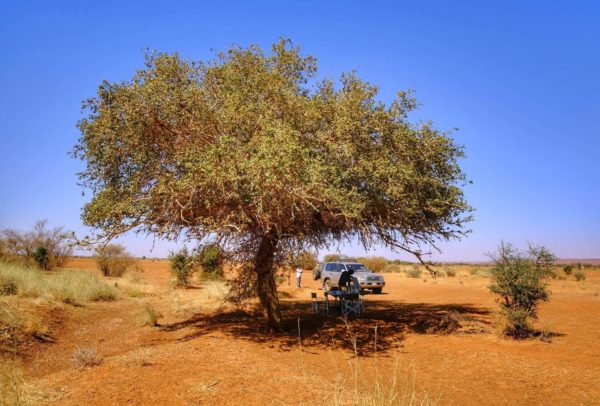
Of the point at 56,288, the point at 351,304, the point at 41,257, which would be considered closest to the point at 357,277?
the point at 351,304

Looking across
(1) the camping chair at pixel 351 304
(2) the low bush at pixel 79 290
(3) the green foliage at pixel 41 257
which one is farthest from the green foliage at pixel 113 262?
(1) the camping chair at pixel 351 304

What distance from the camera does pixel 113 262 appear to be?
108 feet

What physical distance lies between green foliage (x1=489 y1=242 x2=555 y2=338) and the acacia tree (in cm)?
204

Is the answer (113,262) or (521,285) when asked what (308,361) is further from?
(113,262)

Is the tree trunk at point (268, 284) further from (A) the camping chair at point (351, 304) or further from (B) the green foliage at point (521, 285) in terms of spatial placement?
(B) the green foliage at point (521, 285)

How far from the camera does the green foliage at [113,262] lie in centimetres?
3216

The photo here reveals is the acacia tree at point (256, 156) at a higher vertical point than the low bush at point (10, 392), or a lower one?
higher

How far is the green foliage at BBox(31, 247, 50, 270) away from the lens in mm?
31641

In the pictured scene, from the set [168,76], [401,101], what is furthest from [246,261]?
[401,101]

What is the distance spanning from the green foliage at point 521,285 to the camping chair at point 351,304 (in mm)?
5047

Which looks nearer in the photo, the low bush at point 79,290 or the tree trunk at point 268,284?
the tree trunk at point 268,284

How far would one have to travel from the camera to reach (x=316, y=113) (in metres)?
Answer: 10.1

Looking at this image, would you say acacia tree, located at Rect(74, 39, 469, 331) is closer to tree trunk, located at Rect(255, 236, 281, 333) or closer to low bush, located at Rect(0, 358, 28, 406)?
tree trunk, located at Rect(255, 236, 281, 333)

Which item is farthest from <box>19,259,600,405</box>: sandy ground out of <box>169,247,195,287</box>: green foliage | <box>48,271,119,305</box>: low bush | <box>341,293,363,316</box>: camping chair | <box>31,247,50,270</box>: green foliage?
<box>31,247,50,270</box>: green foliage
